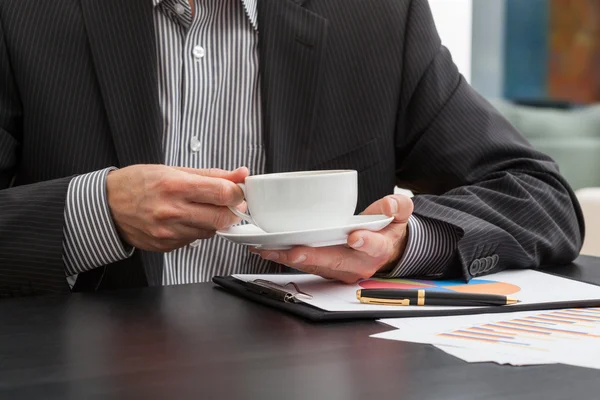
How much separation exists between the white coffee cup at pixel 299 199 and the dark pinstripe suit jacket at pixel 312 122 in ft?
0.71

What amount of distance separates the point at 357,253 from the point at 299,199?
4.4 inches

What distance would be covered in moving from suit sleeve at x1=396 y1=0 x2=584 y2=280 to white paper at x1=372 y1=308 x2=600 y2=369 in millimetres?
222

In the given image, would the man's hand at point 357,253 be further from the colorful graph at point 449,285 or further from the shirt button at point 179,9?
the shirt button at point 179,9

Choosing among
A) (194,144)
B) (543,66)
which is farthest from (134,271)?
(543,66)

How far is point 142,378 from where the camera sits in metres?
0.58

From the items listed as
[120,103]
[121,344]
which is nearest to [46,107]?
[120,103]

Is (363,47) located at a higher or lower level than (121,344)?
higher

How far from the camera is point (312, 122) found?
133 cm

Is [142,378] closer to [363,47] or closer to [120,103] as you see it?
[120,103]

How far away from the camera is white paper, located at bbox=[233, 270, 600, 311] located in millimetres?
814

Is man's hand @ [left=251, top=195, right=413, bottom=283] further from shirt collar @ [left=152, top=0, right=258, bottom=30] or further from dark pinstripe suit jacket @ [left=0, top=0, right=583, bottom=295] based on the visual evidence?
shirt collar @ [left=152, top=0, right=258, bottom=30]

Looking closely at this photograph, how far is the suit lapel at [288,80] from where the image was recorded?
1312 mm

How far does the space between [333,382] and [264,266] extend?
0.70 meters

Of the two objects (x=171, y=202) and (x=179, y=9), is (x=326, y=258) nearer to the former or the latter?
(x=171, y=202)
